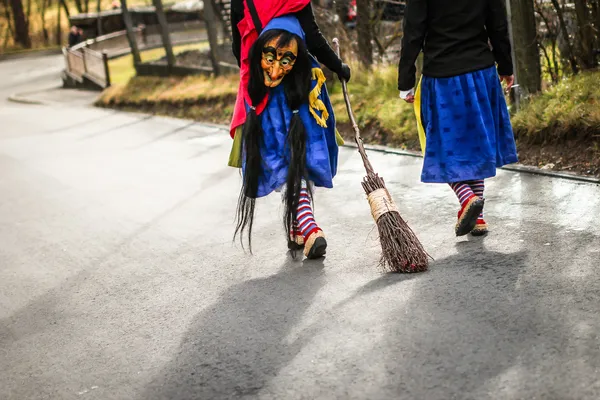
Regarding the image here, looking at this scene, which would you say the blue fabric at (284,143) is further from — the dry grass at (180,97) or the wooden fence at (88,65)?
the wooden fence at (88,65)

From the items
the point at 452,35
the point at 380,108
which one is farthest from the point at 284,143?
the point at 380,108

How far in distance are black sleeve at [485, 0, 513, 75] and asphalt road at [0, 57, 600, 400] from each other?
1138mm

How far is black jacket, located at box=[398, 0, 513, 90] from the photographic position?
549 centimetres

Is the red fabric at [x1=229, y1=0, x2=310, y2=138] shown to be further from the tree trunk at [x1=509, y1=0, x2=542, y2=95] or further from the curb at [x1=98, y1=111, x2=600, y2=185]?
the tree trunk at [x1=509, y1=0, x2=542, y2=95]

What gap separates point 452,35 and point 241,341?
97.4 inches

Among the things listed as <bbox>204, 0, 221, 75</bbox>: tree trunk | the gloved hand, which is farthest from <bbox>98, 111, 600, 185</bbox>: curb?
<bbox>204, 0, 221, 75</bbox>: tree trunk

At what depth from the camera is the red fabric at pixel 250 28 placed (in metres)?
5.45

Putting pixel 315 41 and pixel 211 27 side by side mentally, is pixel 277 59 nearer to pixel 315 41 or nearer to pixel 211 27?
pixel 315 41

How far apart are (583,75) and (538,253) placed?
390cm

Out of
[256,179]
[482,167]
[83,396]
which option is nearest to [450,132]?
[482,167]

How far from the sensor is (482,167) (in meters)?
5.64

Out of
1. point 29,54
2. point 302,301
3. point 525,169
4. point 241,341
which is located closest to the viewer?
point 241,341

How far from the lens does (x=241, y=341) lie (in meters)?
4.46

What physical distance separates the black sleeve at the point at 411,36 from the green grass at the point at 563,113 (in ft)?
8.13
